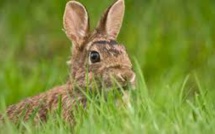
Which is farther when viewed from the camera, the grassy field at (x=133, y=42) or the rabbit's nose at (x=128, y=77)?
the grassy field at (x=133, y=42)

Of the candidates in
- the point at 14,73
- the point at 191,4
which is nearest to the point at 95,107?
the point at 14,73

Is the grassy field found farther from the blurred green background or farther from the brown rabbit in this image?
the brown rabbit

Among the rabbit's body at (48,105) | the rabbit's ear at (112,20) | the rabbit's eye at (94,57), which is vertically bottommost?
the rabbit's body at (48,105)

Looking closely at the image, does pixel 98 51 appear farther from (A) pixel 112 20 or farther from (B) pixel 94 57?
(A) pixel 112 20

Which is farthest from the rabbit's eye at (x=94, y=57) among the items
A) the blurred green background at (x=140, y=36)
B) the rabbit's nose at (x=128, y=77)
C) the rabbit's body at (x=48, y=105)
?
the blurred green background at (x=140, y=36)

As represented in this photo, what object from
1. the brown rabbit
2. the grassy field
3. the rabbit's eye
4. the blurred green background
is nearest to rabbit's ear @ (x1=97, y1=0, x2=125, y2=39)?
the brown rabbit

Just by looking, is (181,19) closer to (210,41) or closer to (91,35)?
(210,41)

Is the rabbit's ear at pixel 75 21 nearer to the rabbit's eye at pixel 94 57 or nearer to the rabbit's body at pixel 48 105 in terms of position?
the rabbit's eye at pixel 94 57
